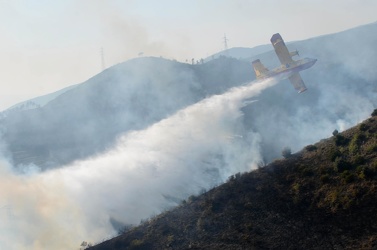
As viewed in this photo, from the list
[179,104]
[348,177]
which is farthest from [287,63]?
[179,104]

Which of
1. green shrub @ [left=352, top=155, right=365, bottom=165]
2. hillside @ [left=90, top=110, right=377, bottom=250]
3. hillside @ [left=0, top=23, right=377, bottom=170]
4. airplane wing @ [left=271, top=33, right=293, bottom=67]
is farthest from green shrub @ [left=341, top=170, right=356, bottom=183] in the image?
hillside @ [left=0, top=23, right=377, bottom=170]

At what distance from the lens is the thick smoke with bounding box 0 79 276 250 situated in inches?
2891

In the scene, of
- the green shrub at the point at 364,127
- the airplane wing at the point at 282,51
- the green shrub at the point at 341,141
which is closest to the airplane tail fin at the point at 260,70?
the airplane wing at the point at 282,51

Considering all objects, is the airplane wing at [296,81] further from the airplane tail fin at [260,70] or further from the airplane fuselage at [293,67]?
the airplane tail fin at [260,70]

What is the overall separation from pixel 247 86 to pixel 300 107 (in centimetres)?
4746

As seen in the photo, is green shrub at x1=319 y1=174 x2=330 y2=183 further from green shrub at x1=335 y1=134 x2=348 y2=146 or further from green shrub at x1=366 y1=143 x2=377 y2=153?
green shrub at x1=335 y1=134 x2=348 y2=146

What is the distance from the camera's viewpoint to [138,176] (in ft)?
274

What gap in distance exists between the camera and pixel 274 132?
11681 cm

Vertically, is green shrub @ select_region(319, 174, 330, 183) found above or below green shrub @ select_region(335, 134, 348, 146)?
below

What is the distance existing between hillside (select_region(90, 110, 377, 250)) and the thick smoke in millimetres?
31856

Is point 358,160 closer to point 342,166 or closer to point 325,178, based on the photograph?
point 342,166

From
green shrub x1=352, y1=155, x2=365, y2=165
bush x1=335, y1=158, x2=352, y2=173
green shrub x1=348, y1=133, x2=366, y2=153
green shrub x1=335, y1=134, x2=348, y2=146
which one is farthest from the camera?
green shrub x1=335, y1=134, x2=348, y2=146

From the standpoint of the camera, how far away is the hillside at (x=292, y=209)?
3322cm

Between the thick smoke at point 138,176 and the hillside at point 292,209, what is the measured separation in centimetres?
3186
